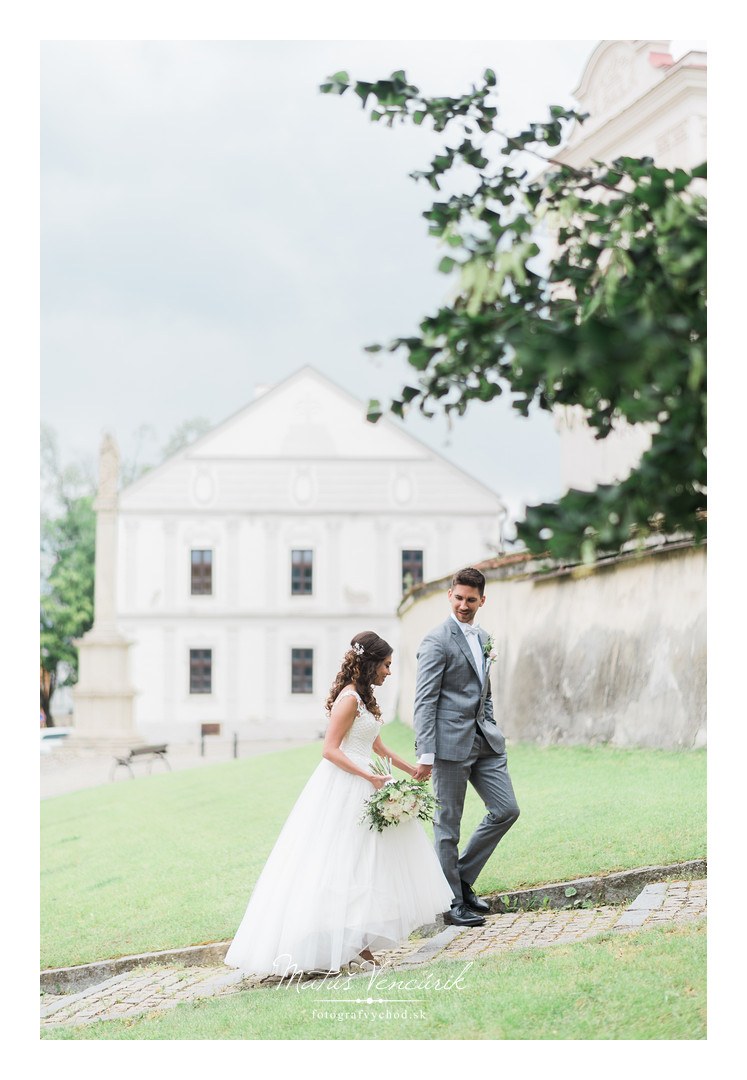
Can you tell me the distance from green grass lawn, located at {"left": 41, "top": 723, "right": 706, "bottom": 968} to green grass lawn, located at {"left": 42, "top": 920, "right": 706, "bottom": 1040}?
928 millimetres

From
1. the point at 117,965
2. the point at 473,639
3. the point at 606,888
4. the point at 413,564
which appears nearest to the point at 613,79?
the point at 473,639

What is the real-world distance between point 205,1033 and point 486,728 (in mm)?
1789

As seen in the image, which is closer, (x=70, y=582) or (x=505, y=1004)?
(x=505, y=1004)

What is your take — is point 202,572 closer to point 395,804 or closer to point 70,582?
point 70,582

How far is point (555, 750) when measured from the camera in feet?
27.0

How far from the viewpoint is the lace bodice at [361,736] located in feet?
15.7

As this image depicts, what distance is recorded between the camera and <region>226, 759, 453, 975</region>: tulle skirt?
4.62m

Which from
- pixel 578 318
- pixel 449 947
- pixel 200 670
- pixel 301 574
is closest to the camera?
pixel 578 318

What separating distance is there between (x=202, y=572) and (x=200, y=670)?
7.31ft

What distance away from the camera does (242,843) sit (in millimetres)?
7277

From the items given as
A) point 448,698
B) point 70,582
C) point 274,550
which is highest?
point 274,550

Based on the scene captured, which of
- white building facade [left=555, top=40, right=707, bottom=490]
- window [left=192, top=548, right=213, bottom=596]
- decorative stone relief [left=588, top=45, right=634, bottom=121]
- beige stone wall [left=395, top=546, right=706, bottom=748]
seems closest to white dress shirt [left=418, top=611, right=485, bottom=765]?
white building facade [left=555, top=40, right=707, bottom=490]

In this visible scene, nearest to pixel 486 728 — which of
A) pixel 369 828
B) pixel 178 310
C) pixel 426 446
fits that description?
pixel 369 828

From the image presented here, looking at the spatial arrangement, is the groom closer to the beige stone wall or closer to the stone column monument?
the beige stone wall
